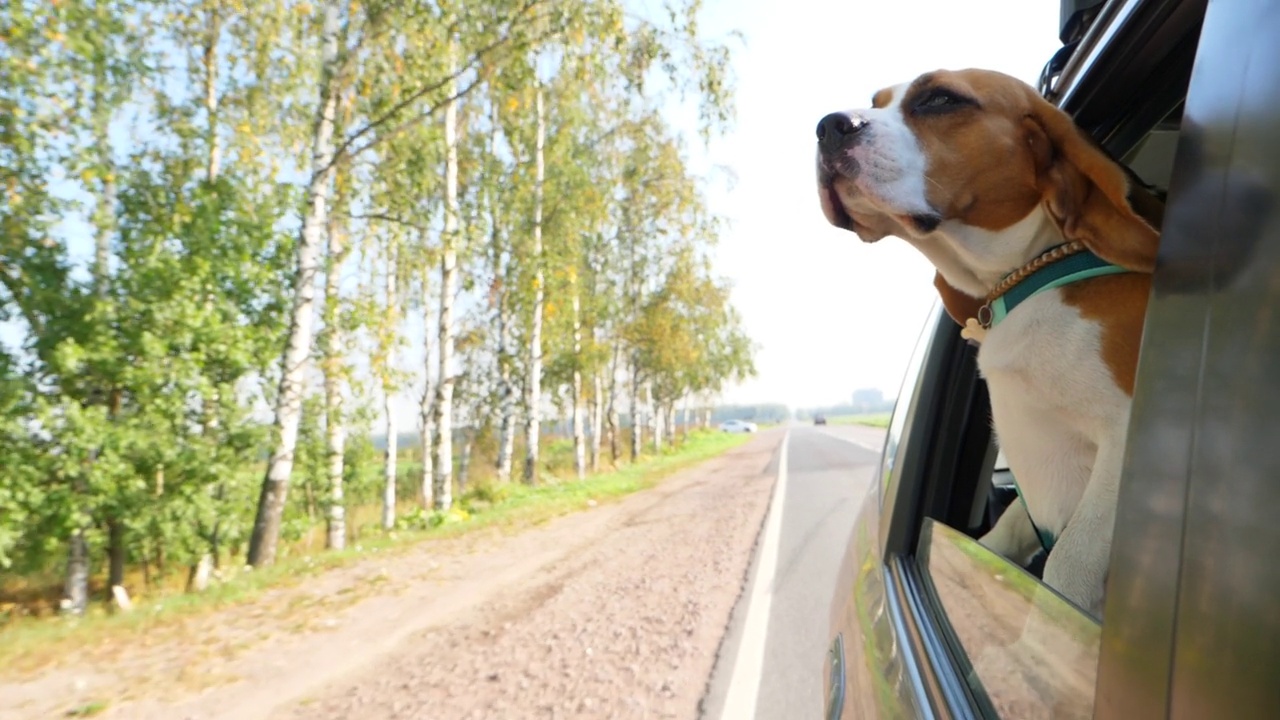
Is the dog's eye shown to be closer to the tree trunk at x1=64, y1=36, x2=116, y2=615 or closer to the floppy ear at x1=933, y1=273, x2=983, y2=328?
the floppy ear at x1=933, y1=273, x2=983, y2=328

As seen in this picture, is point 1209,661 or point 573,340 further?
point 573,340

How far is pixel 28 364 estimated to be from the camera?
1033 cm

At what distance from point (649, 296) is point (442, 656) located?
2571cm

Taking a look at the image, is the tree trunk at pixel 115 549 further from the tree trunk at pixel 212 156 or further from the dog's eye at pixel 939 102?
the dog's eye at pixel 939 102

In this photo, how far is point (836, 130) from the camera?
1.87 metres

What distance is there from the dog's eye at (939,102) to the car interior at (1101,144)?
21 centimetres

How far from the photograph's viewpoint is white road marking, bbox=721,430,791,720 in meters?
3.94

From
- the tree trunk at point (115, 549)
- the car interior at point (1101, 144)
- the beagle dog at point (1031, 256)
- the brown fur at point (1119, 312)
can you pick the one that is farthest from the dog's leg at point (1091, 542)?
the tree trunk at point (115, 549)

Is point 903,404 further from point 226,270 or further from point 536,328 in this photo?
point 536,328

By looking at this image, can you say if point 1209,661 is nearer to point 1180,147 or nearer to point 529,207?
point 1180,147

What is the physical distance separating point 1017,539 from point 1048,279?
642mm

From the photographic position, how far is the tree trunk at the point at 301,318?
32.1ft

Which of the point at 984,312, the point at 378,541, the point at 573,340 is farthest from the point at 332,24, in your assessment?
the point at 573,340

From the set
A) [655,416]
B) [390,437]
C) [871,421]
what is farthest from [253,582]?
[871,421]
